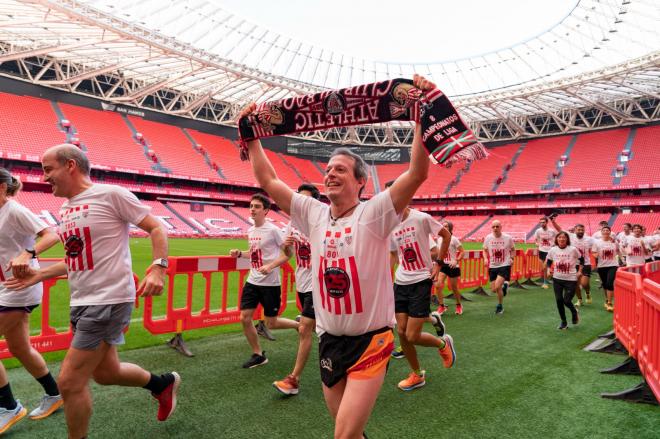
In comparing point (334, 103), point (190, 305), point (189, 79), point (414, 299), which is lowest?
point (190, 305)

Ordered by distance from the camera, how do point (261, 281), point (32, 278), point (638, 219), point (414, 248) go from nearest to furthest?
1. point (32, 278)
2. point (414, 248)
3. point (261, 281)
4. point (638, 219)

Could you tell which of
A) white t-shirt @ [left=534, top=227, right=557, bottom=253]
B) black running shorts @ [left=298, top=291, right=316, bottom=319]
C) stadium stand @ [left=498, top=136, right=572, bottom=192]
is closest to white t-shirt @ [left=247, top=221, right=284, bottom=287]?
black running shorts @ [left=298, top=291, right=316, bottom=319]

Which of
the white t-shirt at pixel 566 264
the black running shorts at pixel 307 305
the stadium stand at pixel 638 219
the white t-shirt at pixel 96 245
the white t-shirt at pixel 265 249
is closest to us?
the white t-shirt at pixel 96 245

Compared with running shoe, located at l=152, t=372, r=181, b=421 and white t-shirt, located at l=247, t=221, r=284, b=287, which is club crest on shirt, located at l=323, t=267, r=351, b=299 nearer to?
running shoe, located at l=152, t=372, r=181, b=421

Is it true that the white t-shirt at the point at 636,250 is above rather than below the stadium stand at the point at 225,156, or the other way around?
below

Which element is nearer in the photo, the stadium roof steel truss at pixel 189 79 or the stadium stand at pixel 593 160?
the stadium roof steel truss at pixel 189 79

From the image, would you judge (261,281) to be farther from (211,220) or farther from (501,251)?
(211,220)

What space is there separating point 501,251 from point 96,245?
8.93 metres

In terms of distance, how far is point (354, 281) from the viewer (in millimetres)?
2256

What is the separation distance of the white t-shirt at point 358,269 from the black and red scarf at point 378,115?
444 mm

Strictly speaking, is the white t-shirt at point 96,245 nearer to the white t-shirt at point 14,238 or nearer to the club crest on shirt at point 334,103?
the white t-shirt at point 14,238

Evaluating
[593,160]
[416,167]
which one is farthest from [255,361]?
[593,160]

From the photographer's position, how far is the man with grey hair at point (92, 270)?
2.60 metres

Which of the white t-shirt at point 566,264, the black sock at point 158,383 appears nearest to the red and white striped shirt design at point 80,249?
the black sock at point 158,383
